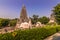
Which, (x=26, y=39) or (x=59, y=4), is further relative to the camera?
(x=59, y=4)

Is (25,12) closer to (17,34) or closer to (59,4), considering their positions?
(59,4)

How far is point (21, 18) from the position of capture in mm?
49750

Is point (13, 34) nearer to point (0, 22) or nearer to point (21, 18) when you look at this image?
point (21, 18)

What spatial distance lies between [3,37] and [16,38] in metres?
1.53

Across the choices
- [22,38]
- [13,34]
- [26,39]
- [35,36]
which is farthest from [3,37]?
[35,36]

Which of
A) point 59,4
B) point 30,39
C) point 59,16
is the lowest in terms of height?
point 30,39

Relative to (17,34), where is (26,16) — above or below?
above

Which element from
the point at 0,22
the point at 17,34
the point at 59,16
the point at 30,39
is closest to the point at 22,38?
the point at 17,34

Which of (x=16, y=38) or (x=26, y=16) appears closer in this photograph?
(x=16, y=38)

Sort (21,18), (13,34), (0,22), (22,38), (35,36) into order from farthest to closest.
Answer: (0,22)
(21,18)
(35,36)
(22,38)
(13,34)

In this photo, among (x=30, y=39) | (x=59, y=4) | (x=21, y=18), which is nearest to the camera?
(x=30, y=39)

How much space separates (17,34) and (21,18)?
126ft

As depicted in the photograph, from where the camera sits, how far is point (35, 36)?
1477cm

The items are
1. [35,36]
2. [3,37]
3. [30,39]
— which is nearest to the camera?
[3,37]
